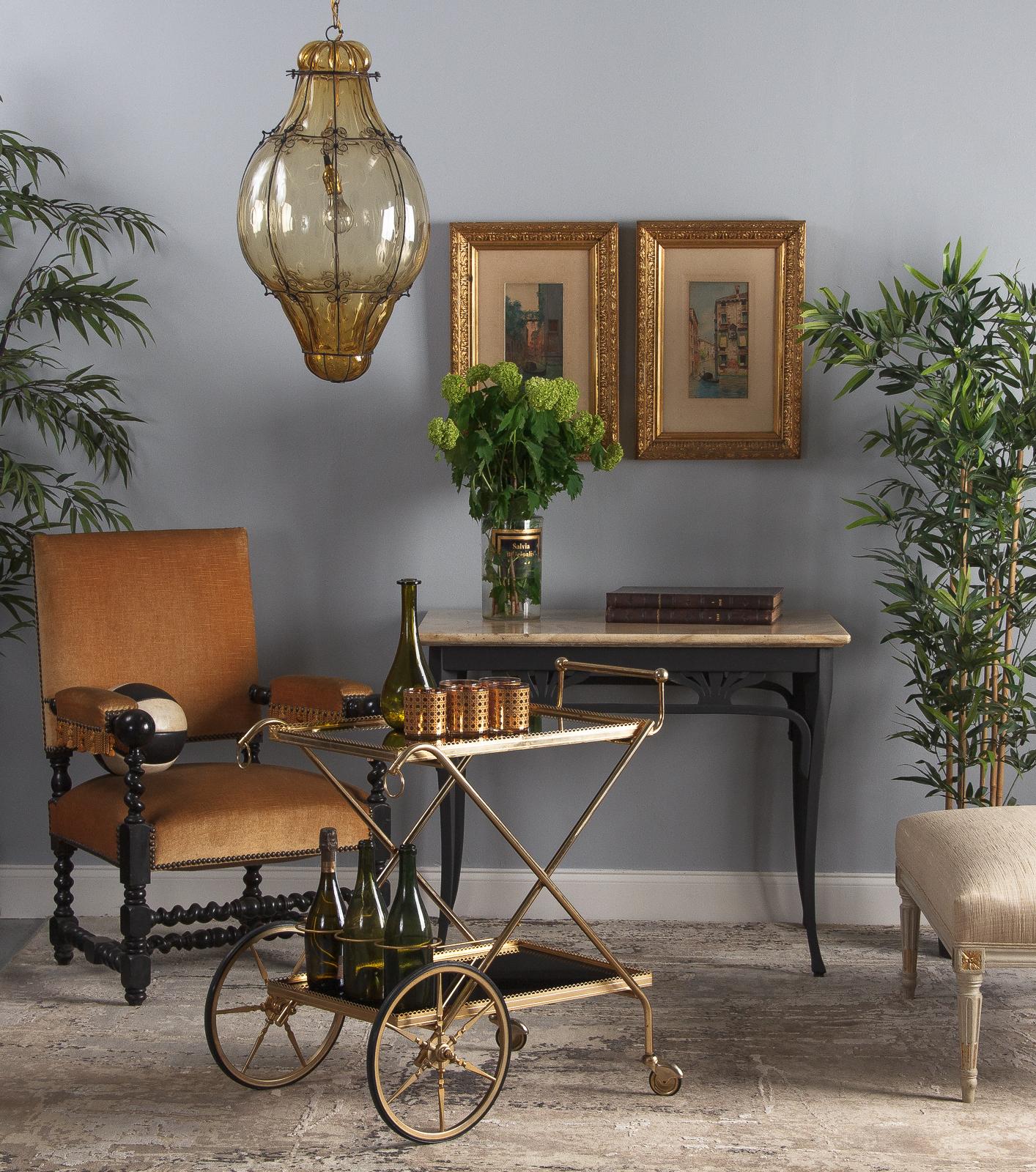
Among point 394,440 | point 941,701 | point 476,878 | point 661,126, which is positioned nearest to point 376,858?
point 476,878

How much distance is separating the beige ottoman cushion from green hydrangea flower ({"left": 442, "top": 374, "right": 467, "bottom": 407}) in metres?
1.51

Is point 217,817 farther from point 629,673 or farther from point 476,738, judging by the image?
point 629,673

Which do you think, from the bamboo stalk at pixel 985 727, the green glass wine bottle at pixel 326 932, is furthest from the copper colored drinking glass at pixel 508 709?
the bamboo stalk at pixel 985 727

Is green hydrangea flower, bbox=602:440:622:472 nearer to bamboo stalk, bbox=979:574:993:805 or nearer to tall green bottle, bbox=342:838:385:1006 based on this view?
bamboo stalk, bbox=979:574:993:805

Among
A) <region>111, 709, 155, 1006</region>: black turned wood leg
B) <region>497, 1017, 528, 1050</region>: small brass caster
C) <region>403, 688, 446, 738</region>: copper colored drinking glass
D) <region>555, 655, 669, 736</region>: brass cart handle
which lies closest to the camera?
<region>403, 688, 446, 738</region>: copper colored drinking glass

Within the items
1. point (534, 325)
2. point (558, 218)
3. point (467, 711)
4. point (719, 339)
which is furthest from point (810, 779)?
point (558, 218)

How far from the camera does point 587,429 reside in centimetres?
346

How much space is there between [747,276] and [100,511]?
6.23ft

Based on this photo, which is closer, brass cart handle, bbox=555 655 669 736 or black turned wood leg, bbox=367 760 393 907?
brass cart handle, bbox=555 655 669 736

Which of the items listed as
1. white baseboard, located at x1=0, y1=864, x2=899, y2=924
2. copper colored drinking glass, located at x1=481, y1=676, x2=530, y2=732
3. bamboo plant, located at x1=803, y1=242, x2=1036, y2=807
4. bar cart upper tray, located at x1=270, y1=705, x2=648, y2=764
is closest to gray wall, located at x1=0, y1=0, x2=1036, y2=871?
white baseboard, located at x1=0, y1=864, x2=899, y2=924

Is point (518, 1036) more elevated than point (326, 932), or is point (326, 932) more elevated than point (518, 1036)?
point (326, 932)

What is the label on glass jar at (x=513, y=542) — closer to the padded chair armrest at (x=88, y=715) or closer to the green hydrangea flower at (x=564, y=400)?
the green hydrangea flower at (x=564, y=400)

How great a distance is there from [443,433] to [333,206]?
97 centimetres

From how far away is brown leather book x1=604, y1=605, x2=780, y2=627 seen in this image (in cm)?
336
